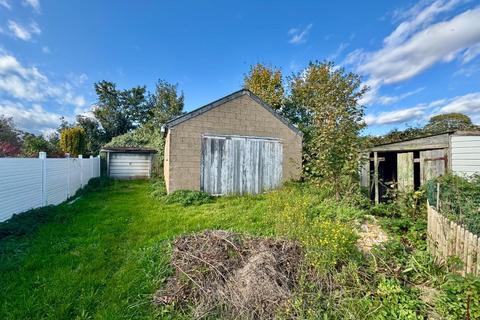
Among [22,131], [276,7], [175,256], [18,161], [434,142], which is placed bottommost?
[175,256]

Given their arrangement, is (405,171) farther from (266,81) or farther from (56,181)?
(266,81)

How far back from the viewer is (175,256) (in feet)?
11.9

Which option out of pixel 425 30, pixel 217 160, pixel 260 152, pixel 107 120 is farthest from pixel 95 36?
pixel 107 120

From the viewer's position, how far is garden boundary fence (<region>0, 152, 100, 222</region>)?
193 inches

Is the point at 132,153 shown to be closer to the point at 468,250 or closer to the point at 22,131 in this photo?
the point at 22,131

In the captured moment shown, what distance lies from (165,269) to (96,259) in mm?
1444

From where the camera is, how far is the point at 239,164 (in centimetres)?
952

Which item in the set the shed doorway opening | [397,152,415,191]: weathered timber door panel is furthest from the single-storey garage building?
[397,152,415,191]: weathered timber door panel

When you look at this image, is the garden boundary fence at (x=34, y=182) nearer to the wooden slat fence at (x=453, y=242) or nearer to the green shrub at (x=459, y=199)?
the wooden slat fence at (x=453, y=242)

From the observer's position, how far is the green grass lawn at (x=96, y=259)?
2.74 metres

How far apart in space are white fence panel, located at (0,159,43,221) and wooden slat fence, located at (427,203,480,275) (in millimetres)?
8143

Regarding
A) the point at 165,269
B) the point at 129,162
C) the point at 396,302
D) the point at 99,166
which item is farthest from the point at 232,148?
the point at 99,166

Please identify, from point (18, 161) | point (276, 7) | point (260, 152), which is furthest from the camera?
point (260, 152)

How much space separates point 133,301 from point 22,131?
24586 mm
